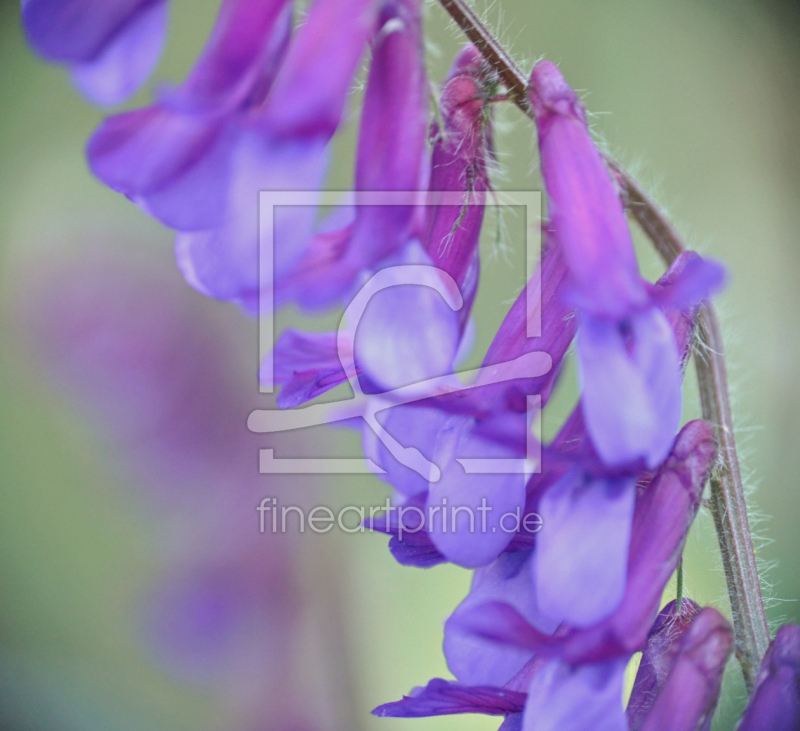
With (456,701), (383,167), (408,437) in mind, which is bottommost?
(456,701)

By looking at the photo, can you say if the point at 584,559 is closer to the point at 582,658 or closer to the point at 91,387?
the point at 582,658

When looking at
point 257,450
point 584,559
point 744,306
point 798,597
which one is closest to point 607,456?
point 584,559

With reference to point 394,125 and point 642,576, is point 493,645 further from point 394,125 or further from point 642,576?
point 394,125

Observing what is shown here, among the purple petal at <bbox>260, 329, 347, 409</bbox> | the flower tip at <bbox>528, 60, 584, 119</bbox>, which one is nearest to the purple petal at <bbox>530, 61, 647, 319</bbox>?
the flower tip at <bbox>528, 60, 584, 119</bbox>

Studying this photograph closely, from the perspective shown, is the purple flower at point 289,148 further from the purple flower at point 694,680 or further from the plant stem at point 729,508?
the purple flower at point 694,680

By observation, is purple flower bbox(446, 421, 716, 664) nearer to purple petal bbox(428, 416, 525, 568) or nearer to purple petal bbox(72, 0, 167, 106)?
purple petal bbox(428, 416, 525, 568)

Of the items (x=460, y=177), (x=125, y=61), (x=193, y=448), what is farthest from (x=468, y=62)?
(x=193, y=448)

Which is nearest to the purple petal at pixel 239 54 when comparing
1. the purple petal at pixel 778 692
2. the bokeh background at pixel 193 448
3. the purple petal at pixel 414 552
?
the purple petal at pixel 414 552
